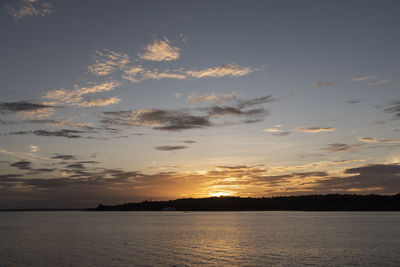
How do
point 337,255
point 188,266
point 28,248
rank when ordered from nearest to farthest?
point 188,266, point 337,255, point 28,248

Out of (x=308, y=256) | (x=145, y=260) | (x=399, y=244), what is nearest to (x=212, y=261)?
(x=145, y=260)

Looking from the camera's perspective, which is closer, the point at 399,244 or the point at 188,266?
the point at 188,266

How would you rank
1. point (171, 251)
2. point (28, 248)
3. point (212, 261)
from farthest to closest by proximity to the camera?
point (28, 248)
point (171, 251)
point (212, 261)

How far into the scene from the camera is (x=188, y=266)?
169ft

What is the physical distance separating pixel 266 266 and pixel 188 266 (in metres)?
11.0

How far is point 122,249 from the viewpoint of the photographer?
70000 millimetres

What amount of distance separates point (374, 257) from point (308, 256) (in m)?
10.2

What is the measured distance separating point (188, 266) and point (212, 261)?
6.11 m

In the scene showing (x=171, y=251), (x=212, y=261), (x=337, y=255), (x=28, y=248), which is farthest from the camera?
(x=28, y=248)

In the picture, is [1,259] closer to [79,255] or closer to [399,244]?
[79,255]

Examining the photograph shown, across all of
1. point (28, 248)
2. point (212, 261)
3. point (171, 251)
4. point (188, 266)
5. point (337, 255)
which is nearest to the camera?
point (188, 266)

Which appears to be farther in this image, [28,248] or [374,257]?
[28,248]

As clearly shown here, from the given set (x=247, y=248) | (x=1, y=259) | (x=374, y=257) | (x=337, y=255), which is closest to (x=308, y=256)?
(x=337, y=255)

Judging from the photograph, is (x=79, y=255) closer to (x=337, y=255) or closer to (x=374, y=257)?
(x=337, y=255)
